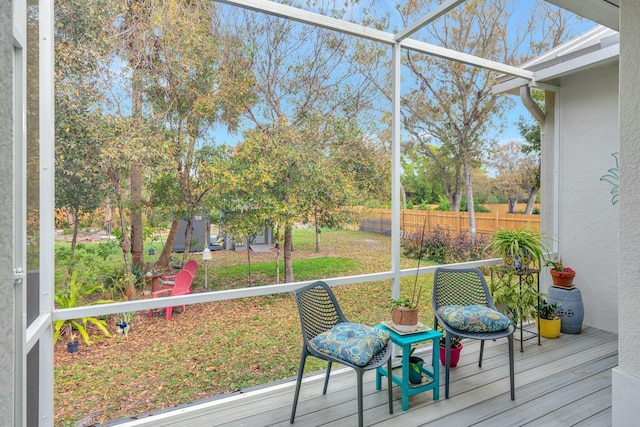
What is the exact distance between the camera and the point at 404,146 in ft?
13.8

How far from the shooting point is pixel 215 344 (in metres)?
3.30

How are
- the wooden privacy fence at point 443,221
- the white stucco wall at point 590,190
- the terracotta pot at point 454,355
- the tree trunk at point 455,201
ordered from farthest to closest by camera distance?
the tree trunk at point 455,201
the wooden privacy fence at point 443,221
the white stucco wall at point 590,190
the terracotta pot at point 454,355

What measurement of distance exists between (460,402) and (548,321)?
1.68 meters

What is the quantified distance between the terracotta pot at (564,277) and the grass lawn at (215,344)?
147cm

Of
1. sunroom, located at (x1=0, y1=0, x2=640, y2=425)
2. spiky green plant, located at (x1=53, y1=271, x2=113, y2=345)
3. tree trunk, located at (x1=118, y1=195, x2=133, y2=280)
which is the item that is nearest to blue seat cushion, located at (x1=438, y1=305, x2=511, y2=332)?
sunroom, located at (x1=0, y1=0, x2=640, y2=425)

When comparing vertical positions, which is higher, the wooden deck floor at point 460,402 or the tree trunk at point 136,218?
the tree trunk at point 136,218

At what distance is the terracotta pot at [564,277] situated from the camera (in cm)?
341

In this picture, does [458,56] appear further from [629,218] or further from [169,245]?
[169,245]

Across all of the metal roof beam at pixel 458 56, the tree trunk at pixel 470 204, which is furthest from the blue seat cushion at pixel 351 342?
the tree trunk at pixel 470 204

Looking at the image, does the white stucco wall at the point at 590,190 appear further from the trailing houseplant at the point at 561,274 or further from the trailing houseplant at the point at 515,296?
the trailing houseplant at the point at 515,296

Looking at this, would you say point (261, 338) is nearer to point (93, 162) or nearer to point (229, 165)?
point (229, 165)

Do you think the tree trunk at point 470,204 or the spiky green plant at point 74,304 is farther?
the tree trunk at point 470,204

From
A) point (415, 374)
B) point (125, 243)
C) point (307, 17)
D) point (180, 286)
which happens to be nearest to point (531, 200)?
point (415, 374)

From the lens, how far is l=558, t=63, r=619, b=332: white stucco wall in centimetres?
335
